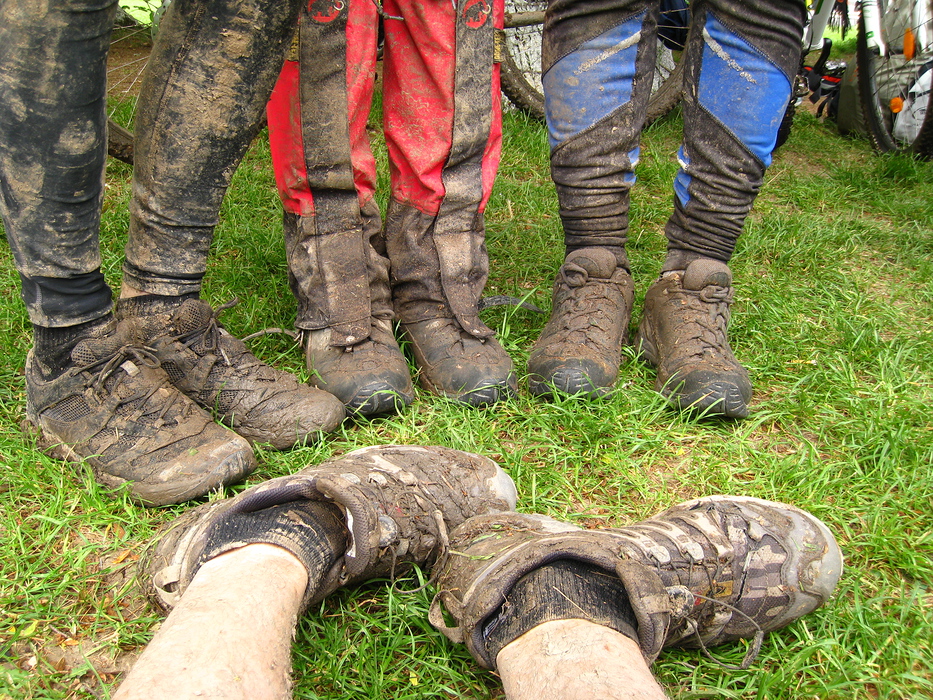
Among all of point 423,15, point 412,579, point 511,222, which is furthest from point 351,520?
point 511,222

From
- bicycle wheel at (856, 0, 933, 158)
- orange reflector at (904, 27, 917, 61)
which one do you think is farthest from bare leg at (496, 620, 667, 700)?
orange reflector at (904, 27, 917, 61)

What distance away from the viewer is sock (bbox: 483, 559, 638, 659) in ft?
3.08

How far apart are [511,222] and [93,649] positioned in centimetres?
210

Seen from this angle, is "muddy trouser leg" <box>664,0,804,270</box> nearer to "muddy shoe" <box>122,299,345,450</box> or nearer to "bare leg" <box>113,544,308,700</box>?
"muddy shoe" <box>122,299,345,450</box>

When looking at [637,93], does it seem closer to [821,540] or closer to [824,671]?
[821,540]

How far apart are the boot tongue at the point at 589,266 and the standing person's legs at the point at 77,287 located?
0.99m

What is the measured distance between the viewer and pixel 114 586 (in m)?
1.25

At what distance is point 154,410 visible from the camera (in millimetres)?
1442

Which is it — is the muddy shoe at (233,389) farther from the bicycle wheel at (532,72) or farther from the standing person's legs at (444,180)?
the bicycle wheel at (532,72)

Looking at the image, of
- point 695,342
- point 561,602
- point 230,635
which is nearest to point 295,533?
point 230,635

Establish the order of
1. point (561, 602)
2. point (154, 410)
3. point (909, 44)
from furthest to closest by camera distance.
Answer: point (909, 44)
point (154, 410)
point (561, 602)

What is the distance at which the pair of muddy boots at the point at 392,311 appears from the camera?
172 centimetres

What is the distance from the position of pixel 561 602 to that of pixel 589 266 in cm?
118

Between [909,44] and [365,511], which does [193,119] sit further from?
[909,44]
